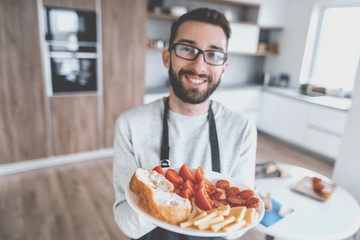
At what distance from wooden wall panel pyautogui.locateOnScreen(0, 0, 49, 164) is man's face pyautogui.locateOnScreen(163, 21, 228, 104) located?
2.20 meters

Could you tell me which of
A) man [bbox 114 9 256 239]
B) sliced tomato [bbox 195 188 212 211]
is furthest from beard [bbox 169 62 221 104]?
sliced tomato [bbox 195 188 212 211]

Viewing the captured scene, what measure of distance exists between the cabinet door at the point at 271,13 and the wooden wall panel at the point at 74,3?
8.56 feet

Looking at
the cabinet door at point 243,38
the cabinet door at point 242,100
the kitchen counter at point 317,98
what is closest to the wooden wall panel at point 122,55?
the cabinet door at point 242,100

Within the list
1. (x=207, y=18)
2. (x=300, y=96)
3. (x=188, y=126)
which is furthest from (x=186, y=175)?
(x=300, y=96)

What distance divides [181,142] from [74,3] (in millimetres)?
2339

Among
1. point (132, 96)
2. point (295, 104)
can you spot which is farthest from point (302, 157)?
point (132, 96)

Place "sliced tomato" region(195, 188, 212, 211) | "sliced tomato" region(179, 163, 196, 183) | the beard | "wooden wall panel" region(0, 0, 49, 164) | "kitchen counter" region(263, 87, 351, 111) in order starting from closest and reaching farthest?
"sliced tomato" region(195, 188, 212, 211) < "sliced tomato" region(179, 163, 196, 183) < the beard < "wooden wall panel" region(0, 0, 49, 164) < "kitchen counter" region(263, 87, 351, 111)

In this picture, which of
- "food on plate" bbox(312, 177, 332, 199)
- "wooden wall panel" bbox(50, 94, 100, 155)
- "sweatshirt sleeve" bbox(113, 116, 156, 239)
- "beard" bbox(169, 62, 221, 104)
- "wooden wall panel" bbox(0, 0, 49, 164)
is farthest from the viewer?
"wooden wall panel" bbox(50, 94, 100, 155)

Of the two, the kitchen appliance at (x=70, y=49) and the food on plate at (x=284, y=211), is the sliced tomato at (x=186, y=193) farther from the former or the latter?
the kitchen appliance at (x=70, y=49)

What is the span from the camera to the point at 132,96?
11.0 feet

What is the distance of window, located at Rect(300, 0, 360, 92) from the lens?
379 cm

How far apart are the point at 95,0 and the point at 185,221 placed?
2807 millimetres

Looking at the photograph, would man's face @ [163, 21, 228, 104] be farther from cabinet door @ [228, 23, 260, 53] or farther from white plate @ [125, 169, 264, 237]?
cabinet door @ [228, 23, 260, 53]

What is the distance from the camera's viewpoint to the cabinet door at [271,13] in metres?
4.16
